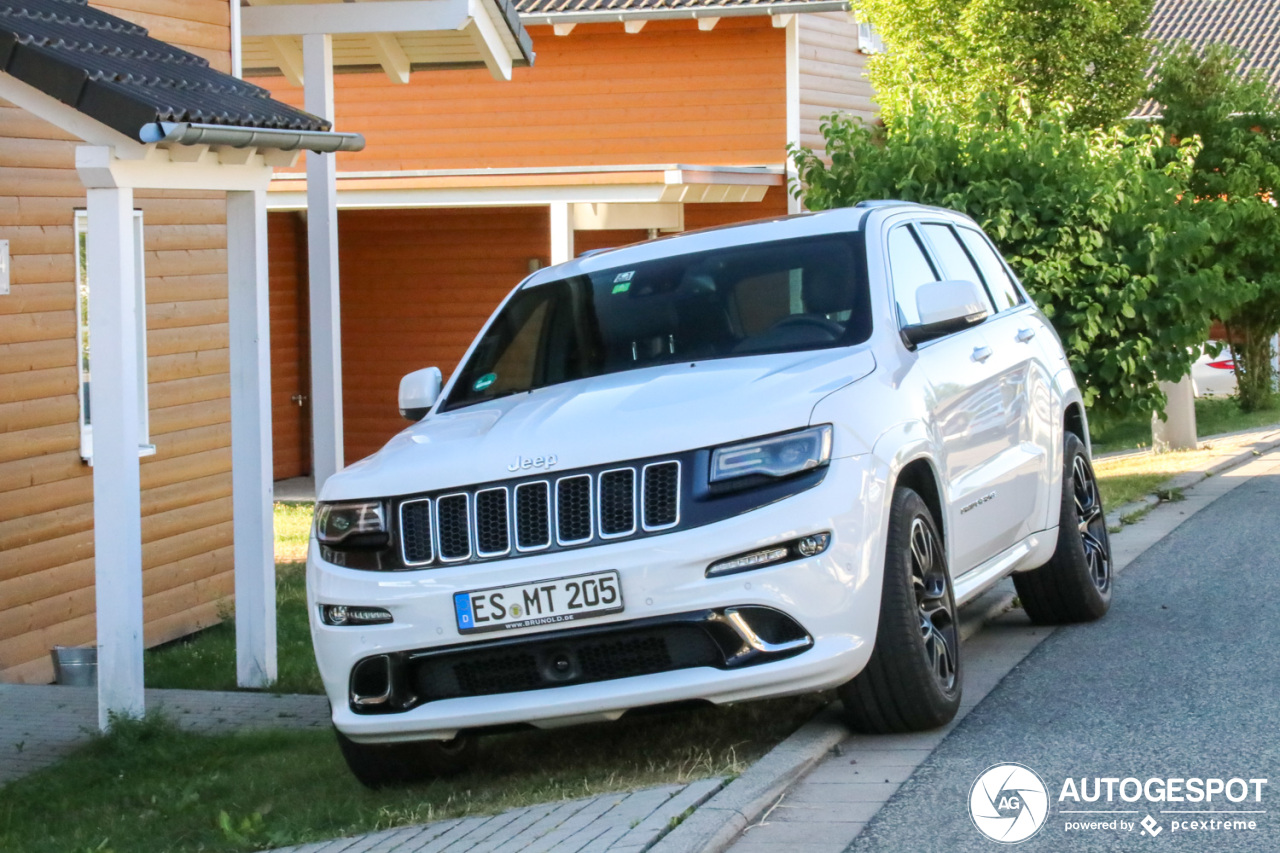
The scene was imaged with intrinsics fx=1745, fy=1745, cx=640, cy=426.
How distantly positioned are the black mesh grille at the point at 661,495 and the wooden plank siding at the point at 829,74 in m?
16.3

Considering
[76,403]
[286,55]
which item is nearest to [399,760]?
[76,403]

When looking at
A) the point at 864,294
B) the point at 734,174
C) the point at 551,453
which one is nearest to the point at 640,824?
the point at 551,453

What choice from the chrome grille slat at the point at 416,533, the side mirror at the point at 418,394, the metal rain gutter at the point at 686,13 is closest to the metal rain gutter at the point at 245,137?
the side mirror at the point at 418,394

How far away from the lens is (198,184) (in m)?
7.74

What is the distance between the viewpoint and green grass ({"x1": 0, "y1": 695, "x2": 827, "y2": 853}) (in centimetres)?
555

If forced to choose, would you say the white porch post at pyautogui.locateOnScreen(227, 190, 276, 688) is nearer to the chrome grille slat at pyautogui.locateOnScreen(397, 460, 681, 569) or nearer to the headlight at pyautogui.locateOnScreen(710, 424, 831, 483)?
the chrome grille slat at pyautogui.locateOnScreen(397, 460, 681, 569)

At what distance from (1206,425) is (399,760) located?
16965 mm

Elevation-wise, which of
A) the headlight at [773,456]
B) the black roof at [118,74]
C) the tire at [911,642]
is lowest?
the tire at [911,642]

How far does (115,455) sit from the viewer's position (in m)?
7.30

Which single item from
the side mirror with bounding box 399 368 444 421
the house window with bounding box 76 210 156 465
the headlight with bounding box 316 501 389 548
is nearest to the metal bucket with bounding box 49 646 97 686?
the house window with bounding box 76 210 156 465

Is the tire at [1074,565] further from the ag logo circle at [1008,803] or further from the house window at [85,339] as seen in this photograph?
the house window at [85,339]

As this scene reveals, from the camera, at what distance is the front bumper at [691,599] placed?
5234 millimetres

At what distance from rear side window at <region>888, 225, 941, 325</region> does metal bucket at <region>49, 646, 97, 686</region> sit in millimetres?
5204

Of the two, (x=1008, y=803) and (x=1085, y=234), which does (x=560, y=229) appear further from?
(x=1008, y=803)
